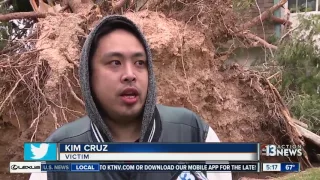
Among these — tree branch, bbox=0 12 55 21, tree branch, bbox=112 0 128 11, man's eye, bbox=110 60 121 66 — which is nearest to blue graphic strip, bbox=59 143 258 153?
man's eye, bbox=110 60 121 66

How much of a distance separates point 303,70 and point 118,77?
13.2 ft

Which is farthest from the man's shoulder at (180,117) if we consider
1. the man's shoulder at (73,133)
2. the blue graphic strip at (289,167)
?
the blue graphic strip at (289,167)

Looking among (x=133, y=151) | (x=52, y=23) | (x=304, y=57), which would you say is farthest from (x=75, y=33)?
(x=304, y=57)

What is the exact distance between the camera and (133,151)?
1388 millimetres

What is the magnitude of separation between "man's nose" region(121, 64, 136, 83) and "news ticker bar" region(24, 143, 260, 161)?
196 millimetres

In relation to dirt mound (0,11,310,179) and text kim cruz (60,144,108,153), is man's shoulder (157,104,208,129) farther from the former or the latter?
dirt mound (0,11,310,179)

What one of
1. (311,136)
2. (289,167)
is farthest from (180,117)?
(311,136)

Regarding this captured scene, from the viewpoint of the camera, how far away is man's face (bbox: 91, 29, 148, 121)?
1276 mm

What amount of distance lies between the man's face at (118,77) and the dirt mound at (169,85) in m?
1.74

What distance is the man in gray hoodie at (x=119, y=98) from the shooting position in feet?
4.17

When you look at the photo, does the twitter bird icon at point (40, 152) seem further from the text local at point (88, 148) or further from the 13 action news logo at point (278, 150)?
the 13 action news logo at point (278, 150)

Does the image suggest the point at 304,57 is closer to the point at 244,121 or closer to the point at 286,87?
the point at 286,87

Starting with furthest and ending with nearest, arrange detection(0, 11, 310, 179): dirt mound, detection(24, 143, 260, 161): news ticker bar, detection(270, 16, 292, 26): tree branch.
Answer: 1. detection(270, 16, 292, 26): tree branch
2. detection(0, 11, 310, 179): dirt mound
3. detection(24, 143, 260, 161): news ticker bar

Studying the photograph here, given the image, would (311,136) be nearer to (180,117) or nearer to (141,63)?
(180,117)
